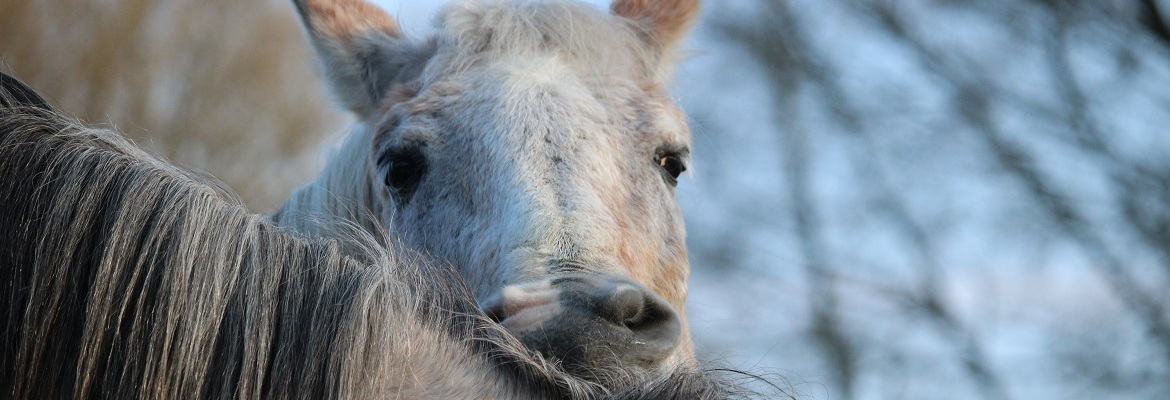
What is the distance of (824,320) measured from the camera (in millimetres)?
12578

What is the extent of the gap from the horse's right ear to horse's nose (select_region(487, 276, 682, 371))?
1.71 metres

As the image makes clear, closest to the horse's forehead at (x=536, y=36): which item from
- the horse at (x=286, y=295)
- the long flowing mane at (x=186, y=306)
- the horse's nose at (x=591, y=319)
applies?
the horse at (x=286, y=295)

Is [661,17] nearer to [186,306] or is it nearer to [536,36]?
[536,36]

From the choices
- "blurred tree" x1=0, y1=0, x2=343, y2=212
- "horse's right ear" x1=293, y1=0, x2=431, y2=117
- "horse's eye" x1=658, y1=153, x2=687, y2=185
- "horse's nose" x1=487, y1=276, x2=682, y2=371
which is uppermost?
"blurred tree" x1=0, y1=0, x2=343, y2=212

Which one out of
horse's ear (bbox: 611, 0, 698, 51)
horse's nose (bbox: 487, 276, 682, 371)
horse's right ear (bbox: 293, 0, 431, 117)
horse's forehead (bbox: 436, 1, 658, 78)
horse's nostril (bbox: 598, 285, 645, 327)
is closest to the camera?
horse's nose (bbox: 487, 276, 682, 371)

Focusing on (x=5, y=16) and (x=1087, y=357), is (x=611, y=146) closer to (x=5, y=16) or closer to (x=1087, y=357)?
(x=1087, y=357)

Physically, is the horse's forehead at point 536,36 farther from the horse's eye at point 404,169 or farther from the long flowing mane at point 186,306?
the long flowing mane at point 186,306

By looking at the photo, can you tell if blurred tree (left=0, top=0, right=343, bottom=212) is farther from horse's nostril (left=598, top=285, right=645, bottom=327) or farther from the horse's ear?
horse's nostril (left=598, top=285, right=645, bottom=327)

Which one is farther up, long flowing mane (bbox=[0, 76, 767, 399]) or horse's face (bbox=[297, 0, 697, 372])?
horse's face (bbox=[297, 0, 697, 372])

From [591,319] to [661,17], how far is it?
225 cm

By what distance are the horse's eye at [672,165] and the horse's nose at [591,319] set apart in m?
1.03

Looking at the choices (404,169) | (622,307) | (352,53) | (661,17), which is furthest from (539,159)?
(661,17)

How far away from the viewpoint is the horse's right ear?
401 centimetres

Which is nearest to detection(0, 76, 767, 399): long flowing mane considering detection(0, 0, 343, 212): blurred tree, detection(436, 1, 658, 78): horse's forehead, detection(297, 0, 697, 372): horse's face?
detection(297, 0, 697, 372): horse's face
